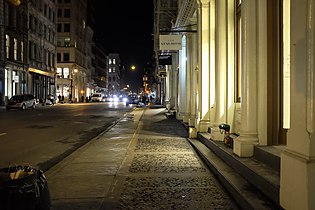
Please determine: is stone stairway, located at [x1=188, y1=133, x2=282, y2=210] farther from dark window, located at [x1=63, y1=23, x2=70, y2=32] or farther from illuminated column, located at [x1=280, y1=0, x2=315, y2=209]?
dark window, located at [x1=63, y1=23, x2=70, y2=32]

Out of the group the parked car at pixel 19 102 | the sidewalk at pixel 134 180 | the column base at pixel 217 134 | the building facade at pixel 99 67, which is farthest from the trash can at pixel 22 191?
the building facade at pixel 99 67

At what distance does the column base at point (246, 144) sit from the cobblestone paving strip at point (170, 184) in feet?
2.62

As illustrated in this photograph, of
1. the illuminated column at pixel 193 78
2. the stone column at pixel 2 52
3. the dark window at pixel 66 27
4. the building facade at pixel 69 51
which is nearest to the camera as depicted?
the illuminated column at pixel 193 78

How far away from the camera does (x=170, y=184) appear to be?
7.43 metres

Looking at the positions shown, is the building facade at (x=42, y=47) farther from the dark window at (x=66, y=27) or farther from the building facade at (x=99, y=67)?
the building facade at (x=99, y=67)

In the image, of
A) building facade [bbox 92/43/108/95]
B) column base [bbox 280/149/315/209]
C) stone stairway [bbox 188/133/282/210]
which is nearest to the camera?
column base [bbox 280/149/315/209]

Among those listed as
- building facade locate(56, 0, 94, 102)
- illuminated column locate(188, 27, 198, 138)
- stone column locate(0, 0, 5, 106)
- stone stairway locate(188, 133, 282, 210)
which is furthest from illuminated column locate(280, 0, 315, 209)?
building facade locate(56, 0, 94, 102)

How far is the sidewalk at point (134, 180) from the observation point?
6.22 m

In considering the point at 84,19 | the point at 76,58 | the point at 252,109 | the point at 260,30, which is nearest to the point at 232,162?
the point at 252,109

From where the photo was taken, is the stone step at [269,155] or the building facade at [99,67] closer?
the stone step at [269,155]

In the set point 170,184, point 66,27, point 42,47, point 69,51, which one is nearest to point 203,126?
point 170,184

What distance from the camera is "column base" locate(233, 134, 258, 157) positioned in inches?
315

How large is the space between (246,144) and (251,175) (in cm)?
145

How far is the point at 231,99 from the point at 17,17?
2003 inches
